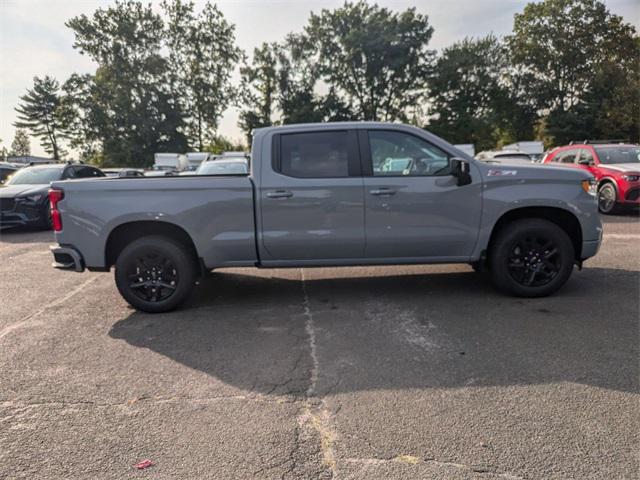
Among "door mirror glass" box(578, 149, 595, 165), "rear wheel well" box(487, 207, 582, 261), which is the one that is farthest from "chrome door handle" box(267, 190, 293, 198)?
"door mirror glass" box(578, 149, 595, 165)

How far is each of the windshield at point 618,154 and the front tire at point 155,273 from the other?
1128 centimetres

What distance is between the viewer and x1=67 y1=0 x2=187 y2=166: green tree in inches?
1767

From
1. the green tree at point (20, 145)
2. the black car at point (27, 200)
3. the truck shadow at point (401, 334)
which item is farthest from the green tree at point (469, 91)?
the green tree at point (20, 145)

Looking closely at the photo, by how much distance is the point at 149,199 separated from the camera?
4.59 metres

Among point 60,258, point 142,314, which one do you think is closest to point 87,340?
point 142,314

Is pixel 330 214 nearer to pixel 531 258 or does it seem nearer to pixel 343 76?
pixel 531 258

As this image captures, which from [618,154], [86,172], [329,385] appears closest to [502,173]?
[329,385]

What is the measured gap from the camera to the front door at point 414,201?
15.4 feet

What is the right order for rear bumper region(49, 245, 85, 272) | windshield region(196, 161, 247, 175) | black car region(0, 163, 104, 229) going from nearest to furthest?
rear bumper region(49, 245, 85, 272) → black car region(0, 163, 104, 229) → windshield region(196, 161, 247, 175)

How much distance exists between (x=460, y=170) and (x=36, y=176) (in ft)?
37.5

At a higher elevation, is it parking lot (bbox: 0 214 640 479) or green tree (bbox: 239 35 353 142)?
green tree (bbox: 239 35 353 142)

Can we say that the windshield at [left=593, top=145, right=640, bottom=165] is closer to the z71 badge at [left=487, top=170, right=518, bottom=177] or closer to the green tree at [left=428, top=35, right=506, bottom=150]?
the z71 badge at [left=487, top=170, right=518, bottom=177]

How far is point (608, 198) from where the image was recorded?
35.9 ft

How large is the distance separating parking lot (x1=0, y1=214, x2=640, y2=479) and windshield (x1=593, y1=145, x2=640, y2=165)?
7.52 metres
